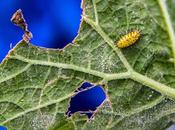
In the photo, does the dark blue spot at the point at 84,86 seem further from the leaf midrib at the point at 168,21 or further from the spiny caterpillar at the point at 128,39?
the leaf midrib at the point at 168,21

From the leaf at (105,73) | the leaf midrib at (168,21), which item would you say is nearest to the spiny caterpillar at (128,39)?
the leaf at (105,73)

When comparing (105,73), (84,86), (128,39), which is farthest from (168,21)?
(84,86)

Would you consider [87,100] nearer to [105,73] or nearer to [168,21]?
[105,73]

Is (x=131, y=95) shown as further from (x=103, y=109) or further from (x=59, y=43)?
(x=59, y=43)

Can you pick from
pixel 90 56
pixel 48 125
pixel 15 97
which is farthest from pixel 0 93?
pixel 90 56

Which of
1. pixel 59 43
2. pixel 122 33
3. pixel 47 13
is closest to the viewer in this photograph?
pixel 122 33
